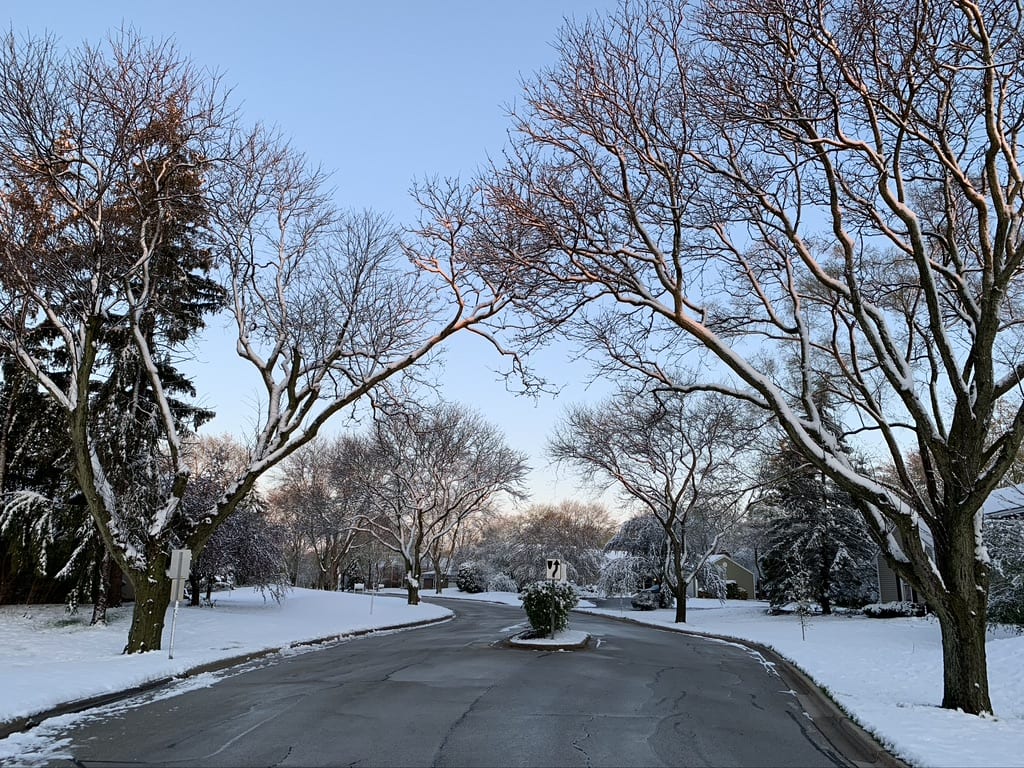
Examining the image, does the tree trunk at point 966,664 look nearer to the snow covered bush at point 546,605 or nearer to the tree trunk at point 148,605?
the snow covered bush at point 546,605

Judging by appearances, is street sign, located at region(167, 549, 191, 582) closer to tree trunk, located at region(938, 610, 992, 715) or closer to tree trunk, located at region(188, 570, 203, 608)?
tree trunk, located at region(938, 610, 992, 715)

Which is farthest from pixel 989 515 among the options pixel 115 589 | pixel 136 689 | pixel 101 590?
pixel 115 589

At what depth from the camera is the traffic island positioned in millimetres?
17656

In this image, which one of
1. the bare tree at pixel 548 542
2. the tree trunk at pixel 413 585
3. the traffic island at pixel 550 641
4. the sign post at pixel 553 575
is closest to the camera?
the traffic island at pixel 550 641

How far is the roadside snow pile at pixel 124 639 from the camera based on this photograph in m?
10.4

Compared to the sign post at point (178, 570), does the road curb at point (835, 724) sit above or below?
below

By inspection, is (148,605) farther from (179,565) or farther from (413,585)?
(413,585)

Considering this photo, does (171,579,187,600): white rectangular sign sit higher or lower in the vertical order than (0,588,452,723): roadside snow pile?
higher

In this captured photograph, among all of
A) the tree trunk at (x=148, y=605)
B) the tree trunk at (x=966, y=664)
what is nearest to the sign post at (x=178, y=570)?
the tree trunk at (x=148, y=605)

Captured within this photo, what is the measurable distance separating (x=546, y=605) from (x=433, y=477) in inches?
777

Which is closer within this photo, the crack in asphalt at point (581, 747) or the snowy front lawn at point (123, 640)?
the crack in asphalt at point (581, 747)

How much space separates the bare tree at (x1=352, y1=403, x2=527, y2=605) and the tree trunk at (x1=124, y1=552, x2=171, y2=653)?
20.0m

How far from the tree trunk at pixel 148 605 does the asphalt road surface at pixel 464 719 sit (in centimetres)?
215

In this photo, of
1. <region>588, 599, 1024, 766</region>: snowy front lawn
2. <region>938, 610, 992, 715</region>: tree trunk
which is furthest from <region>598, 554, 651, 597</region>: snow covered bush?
<region>938, 610, 992, 715</region>: tree trunk
